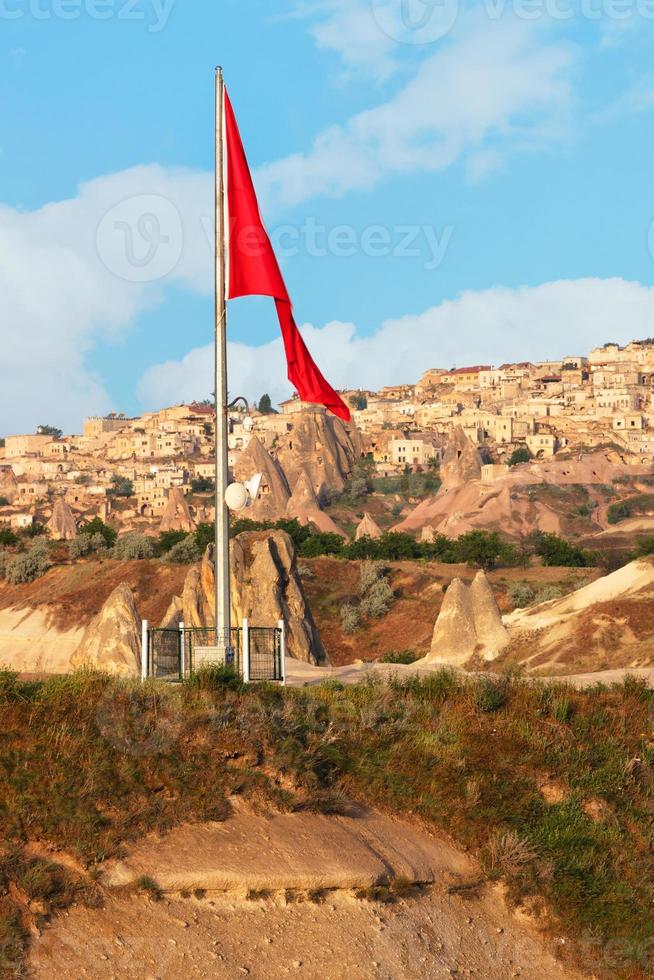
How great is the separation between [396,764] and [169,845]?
241cm

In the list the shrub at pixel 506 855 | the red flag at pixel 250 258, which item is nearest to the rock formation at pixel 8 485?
the red flag at pixel 250 258

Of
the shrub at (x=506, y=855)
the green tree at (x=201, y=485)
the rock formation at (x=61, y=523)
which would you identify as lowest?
the shrub at (x=506, y=855)

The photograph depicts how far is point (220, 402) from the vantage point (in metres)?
13.7

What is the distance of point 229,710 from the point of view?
Result: 10867 mm

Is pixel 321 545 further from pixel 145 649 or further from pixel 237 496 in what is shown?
pixel 237 496

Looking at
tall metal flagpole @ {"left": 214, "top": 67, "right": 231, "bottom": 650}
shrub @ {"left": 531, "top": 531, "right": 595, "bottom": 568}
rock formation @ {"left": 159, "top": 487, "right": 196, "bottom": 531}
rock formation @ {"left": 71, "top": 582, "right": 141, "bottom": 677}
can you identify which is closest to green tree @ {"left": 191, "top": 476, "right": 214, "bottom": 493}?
A: rock formation @ {"left": 159, "top": 487, "right": 196, "bottom": 531}

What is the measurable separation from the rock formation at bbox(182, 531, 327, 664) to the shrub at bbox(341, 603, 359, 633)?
14408 millimetres

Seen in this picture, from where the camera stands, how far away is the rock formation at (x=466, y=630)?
36875 millimetres

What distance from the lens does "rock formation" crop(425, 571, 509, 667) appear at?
3688 centimetres

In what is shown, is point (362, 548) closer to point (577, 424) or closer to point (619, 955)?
point (619, 955)

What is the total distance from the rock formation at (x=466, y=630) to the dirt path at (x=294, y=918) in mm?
26722

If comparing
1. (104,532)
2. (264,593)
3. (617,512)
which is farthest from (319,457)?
(264,593)

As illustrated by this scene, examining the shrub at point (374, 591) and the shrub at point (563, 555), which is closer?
the shrub at point (374, 591)

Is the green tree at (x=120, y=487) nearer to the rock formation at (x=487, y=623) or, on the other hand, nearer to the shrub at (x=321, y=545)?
the shrub at (x=321, y=545)
